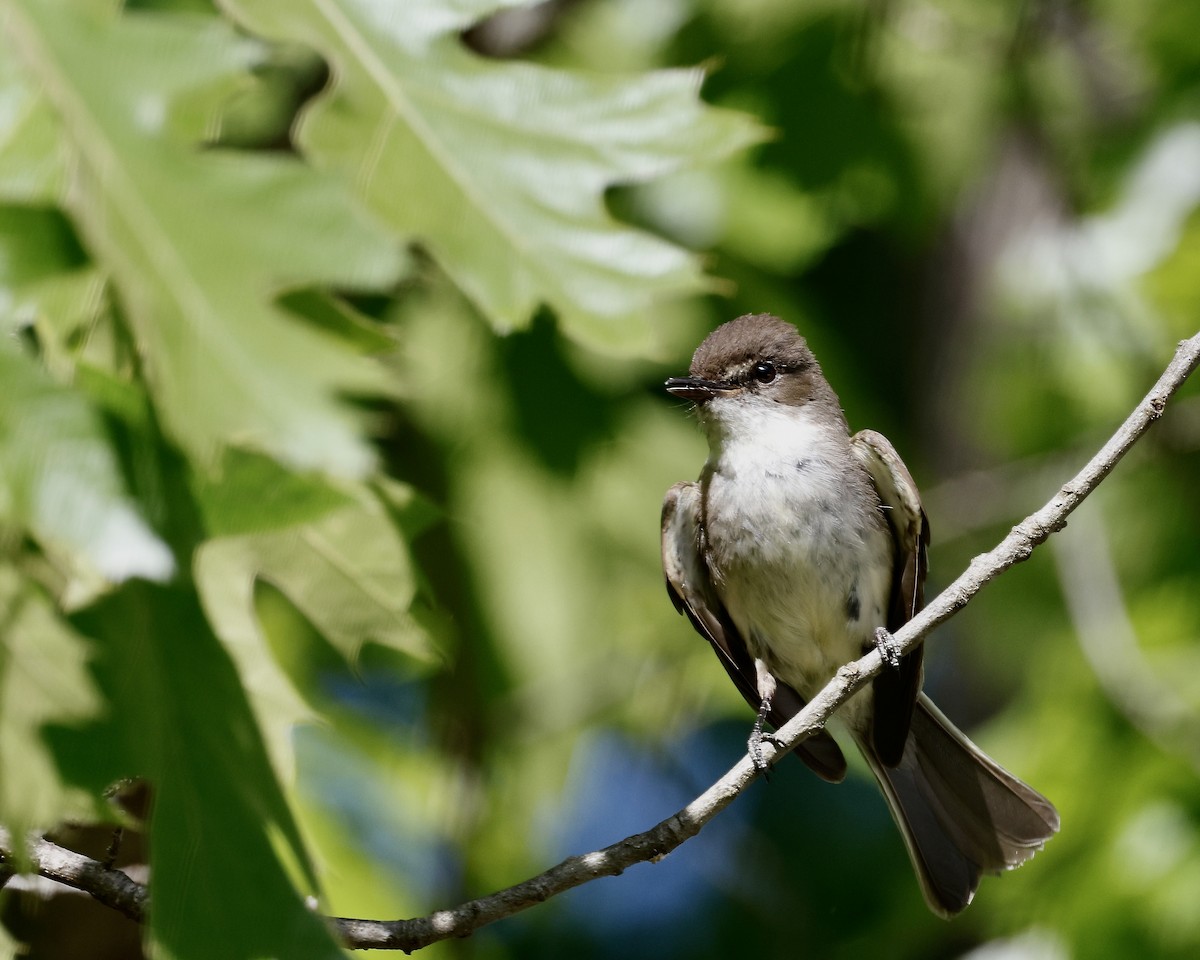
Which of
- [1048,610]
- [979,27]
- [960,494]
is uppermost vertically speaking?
[979,27]

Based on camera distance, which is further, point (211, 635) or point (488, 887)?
point (488, 887)

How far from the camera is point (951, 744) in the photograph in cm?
454

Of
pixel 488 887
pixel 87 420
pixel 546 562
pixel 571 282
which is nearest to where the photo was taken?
pixel 87 420

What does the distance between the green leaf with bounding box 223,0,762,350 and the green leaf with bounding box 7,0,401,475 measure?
632mm

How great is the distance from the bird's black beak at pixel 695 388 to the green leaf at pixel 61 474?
2.44m

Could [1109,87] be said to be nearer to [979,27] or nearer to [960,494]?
[979,27]

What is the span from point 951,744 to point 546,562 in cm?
157

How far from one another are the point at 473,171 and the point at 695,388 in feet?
5.29

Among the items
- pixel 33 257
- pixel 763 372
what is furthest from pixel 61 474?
pixel 763 372

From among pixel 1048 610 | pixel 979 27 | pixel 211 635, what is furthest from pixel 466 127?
pixel 1048 610

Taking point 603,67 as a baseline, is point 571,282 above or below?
above

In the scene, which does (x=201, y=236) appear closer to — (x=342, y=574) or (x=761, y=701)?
(x=342, y=574)

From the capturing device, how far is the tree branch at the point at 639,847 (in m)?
2.62

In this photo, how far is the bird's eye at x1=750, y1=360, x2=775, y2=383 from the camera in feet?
14.8
